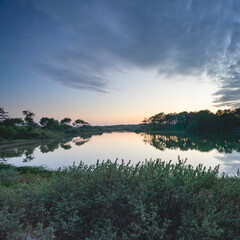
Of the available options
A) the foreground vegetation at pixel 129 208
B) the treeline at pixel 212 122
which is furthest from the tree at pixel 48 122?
the foreground vegetation at pixel 129 208

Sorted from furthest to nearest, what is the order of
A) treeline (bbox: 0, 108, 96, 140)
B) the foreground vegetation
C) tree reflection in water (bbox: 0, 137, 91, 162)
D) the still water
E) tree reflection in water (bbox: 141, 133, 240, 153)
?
treeline (bbox: 0, 108, 96, 140) → tree reflection in water (bbox: 141, 133, 240, 153) → tree reflection in water (bbox: 0, 137, 91, 162) → the still water → the foreground vegetation

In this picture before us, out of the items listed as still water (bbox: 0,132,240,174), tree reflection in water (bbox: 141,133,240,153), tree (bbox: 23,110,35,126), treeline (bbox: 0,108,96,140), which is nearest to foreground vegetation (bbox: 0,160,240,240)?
still water (bbox: 0,132,240,174)

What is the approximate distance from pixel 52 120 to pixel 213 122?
80.7 m

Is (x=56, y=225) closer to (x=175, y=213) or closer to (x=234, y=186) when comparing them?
(x=175, y=213)

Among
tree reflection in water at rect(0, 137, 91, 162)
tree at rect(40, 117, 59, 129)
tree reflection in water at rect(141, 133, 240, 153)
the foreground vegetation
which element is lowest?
tree reflection in water at rect(141, 133, 240, 153)

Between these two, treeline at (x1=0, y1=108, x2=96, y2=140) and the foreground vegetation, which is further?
treeline at (x1=0, y1=108, x2=96, y2=140)

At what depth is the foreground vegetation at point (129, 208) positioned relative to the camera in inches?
93.9

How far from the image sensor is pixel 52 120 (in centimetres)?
7794

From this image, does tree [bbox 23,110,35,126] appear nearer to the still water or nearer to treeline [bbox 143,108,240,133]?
the still water

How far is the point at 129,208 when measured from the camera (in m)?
2.85

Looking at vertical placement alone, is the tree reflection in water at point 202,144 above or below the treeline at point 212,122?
below

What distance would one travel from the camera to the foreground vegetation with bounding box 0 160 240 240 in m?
2.38

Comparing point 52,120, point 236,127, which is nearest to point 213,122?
point 236,127

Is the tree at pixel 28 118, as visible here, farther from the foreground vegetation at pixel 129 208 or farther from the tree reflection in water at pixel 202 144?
the foreground vegetation at pixel 129 208
